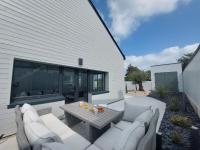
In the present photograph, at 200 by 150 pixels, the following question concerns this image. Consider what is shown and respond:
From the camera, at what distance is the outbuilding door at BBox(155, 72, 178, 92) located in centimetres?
1495

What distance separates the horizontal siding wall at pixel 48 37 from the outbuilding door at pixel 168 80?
10.9 m

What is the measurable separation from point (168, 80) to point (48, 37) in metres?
16.0

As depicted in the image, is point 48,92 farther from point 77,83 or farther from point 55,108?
point 77,83

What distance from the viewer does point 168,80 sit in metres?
15.5

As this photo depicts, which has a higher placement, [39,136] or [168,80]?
[168,80]

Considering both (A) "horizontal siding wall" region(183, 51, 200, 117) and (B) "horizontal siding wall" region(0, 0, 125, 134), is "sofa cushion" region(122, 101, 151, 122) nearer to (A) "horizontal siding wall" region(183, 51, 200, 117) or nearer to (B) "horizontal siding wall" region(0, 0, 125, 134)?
(B) "horizontal siding wall" region(0, 0, 125, 134)

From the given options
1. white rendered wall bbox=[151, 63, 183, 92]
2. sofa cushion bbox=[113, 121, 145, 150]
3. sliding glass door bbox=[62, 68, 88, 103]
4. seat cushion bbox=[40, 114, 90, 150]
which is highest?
white rendered wall bbox=[151, 63, 183, 92]

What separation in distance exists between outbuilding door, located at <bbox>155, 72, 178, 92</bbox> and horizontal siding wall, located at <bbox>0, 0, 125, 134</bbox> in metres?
10.9

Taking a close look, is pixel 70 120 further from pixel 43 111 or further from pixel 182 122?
pixel 182 122

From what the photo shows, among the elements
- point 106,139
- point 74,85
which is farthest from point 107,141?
point 74,85

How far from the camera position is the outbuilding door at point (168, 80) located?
15.0 metres

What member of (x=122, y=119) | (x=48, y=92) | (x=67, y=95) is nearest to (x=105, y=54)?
(x=67, y=95)

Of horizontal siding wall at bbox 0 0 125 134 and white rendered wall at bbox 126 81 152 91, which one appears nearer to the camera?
horizontal siding wall at bbox 0 0 125 134

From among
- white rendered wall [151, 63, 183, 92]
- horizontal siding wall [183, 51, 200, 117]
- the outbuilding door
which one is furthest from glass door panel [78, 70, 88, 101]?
white rendered wall [151, 63, 183, 92]
